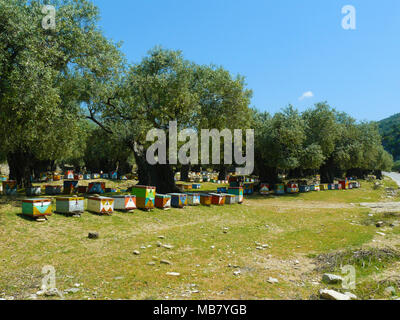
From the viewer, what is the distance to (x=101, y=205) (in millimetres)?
16359

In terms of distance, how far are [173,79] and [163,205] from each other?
38.8 feet

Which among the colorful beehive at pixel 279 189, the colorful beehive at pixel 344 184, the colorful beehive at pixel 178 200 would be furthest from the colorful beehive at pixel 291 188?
the colorful beehive at pixel 178 200

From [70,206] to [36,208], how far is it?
1.70m

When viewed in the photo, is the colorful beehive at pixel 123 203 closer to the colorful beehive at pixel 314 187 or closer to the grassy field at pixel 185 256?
the grassy field at pixel 185 256

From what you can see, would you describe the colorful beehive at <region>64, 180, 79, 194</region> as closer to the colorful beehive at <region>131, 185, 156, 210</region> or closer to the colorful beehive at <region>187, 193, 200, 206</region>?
the colorful beehive at <region>131, 185, 156, 210</region>

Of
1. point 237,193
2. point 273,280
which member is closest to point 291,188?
point 237,193

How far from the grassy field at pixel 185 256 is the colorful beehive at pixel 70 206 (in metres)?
0.50

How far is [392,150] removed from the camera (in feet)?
642

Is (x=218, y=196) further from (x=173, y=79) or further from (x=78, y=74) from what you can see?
(x=78, y=74)

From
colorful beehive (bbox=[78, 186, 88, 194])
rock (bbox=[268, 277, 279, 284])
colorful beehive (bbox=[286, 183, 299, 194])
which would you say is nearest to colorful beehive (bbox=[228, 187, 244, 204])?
colorful beehive (bbox=[78, 186, 88, 194])

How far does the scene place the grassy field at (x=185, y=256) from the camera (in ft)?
26.3

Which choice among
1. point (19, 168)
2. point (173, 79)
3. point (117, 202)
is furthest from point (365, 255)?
point (19, 168)

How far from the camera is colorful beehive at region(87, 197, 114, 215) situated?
16344mm

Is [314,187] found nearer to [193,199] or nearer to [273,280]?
[193,199]
